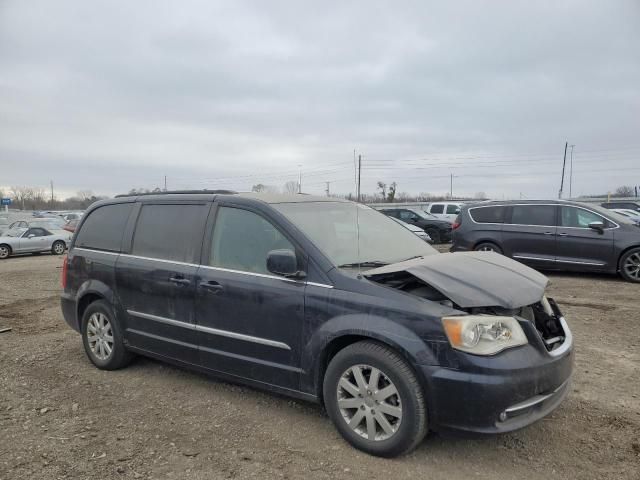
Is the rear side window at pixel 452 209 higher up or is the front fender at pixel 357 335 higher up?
the rear side window at pixel 452 209

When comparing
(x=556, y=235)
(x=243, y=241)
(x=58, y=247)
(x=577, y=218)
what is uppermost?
(x=577, y=218)

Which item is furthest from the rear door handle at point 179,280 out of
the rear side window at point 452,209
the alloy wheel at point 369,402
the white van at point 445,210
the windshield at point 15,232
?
the rear side window at point 452,209

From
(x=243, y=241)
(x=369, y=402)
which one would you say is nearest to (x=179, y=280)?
(x=243, y=241)

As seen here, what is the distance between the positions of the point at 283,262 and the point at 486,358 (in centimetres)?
145

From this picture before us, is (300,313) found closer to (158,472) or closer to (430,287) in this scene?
(430,287)

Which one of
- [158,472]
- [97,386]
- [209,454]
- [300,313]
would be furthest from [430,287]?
[97,386]

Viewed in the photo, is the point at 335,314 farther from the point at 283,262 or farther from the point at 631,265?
the point at 631,265

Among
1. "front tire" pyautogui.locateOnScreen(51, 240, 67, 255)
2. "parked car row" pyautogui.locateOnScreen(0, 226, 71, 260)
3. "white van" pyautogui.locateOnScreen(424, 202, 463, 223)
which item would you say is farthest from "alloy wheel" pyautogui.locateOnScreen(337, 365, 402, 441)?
"white van" pyautogui.locateOnScreen(424, 202, 463, 223)

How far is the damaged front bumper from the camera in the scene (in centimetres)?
295

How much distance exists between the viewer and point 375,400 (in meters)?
3.26

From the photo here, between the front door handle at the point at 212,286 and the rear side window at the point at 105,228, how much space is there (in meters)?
1.40

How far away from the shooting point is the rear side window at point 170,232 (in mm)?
4387

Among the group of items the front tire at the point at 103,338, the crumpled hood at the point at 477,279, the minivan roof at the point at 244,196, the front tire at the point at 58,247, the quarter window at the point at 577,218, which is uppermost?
the minivan roof at the point at 244,196

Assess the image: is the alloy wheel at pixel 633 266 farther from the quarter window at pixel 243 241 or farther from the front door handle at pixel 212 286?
the front door handle at pixel 212 286
